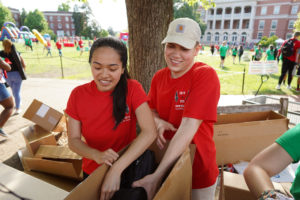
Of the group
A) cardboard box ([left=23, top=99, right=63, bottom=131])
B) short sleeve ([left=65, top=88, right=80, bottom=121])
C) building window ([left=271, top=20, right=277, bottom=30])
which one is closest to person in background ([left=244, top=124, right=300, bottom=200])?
short sleeve ([left=65, top=88, right=80, bottom=121])

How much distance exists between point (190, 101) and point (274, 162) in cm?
56

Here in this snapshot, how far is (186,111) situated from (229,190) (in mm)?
1056

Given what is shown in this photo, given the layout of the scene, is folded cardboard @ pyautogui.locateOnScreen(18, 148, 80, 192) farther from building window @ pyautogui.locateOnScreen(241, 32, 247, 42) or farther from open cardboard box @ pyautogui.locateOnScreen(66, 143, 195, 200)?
building window @ pyautogui.locateOnScreen(241, 32, 247, 42)

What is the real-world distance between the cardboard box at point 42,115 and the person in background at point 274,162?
9.29 feet

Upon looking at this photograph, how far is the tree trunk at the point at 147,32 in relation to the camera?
272cm

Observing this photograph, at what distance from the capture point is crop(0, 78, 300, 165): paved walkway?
142 inches

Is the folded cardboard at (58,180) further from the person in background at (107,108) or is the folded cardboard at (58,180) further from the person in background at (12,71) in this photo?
the person in background at (12,71)

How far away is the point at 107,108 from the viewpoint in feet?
4.58

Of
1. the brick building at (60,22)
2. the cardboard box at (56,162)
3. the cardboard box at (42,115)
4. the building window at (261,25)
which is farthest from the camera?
the brick building at (60,22)

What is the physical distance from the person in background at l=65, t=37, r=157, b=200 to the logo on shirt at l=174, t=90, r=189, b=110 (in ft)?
0.69

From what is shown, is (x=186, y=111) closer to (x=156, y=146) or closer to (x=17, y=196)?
(x=156, y=146)

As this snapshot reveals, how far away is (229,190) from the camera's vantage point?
1.80 metres

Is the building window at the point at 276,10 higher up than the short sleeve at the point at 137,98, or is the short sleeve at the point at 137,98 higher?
the building window at the point at 276,10

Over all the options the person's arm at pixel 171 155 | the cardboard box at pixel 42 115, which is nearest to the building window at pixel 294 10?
the cardboard box at pixel 42 115
